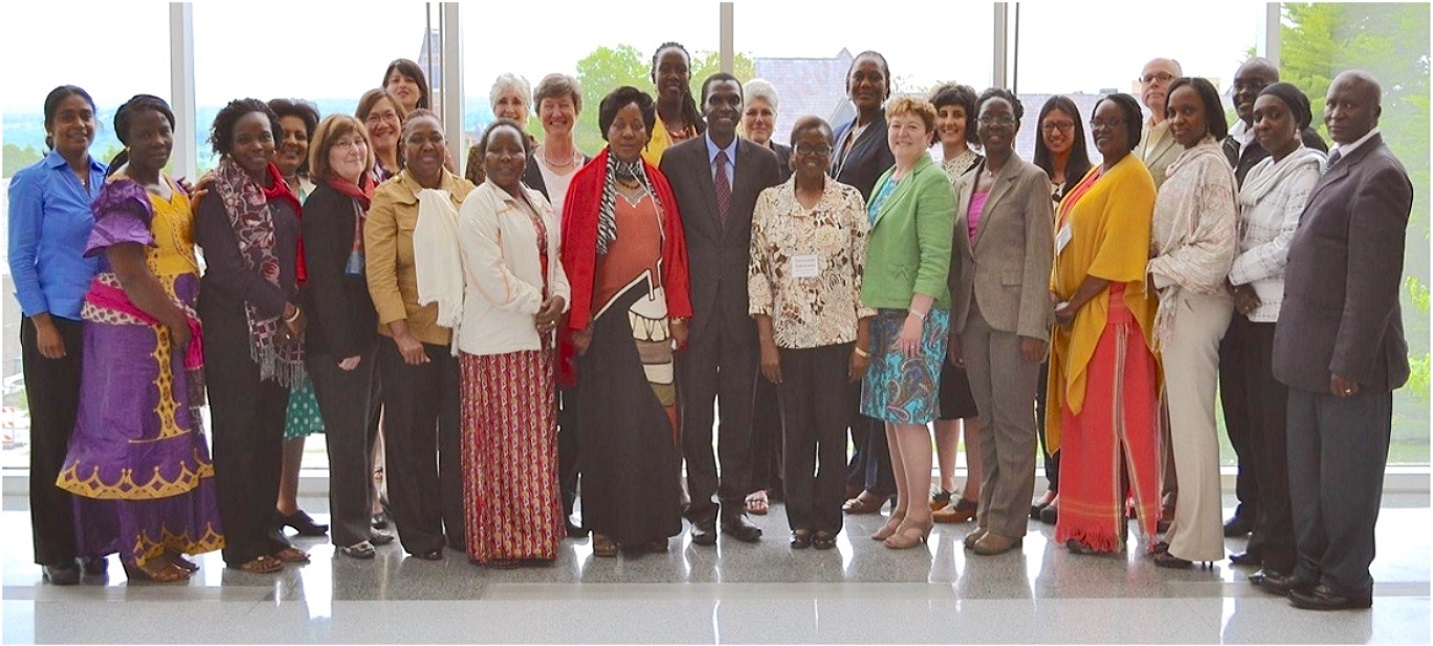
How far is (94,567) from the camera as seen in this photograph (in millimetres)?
4703

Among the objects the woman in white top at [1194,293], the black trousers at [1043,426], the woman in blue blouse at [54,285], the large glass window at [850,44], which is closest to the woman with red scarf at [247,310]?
the woman in blue blouse at [54,285]

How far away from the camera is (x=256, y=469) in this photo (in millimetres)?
4715

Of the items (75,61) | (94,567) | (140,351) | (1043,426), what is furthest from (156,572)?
(1043,426)

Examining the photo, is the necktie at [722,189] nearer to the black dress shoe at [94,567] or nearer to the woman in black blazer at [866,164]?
the woman in black blazer at [866,164]

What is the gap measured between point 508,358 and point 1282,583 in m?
2.78

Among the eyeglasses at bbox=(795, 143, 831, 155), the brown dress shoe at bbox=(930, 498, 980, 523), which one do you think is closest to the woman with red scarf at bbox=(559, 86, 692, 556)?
the eyeglasses at bbox=(795, 143, 831, 155)

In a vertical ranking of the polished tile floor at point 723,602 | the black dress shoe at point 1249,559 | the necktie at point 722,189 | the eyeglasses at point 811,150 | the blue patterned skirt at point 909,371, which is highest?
the eyeglasses at point 811,150

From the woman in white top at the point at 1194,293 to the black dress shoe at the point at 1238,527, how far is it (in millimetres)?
587

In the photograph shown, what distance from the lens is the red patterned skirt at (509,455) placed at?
467cm

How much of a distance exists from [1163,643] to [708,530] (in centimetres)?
182

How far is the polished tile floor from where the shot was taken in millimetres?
4043

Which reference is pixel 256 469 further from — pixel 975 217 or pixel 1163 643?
pixel 1163 643

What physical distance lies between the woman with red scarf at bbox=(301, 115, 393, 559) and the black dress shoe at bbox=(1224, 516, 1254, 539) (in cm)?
343

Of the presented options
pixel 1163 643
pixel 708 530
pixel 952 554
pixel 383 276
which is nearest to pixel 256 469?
pixel 383 276
